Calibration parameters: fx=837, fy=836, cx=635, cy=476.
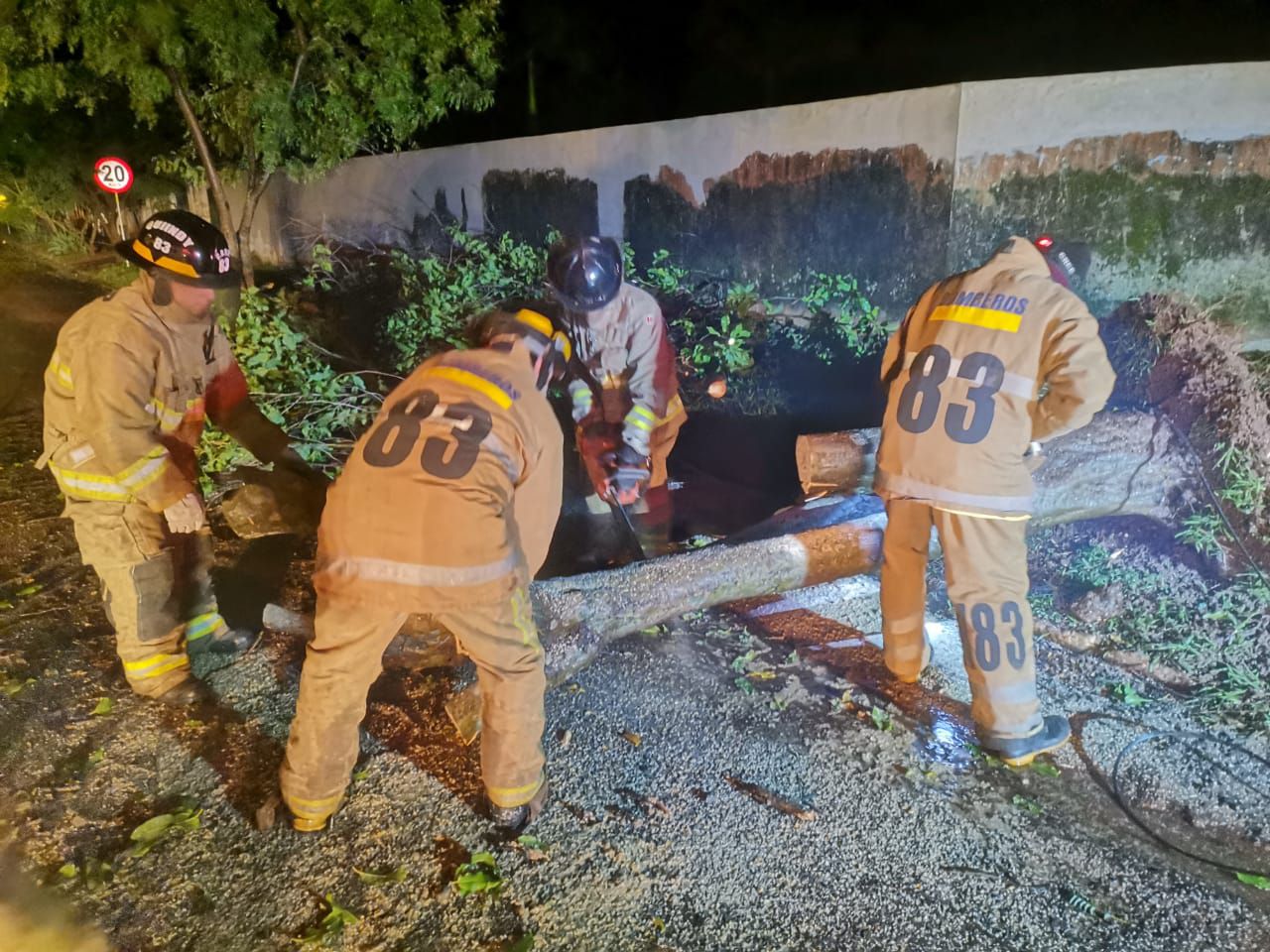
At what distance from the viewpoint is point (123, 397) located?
3.27 meters

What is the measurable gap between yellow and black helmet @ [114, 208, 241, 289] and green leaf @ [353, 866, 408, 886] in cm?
239

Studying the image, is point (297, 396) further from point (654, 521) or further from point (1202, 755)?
point (1202, 755)

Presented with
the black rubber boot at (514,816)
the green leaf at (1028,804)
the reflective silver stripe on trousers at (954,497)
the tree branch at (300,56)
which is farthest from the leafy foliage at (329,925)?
the tree branch at (300,56)

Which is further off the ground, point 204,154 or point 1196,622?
point 204,154

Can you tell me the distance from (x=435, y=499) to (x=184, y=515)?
66.0 inches

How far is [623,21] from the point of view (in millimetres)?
16797

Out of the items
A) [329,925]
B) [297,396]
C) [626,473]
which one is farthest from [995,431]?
[297,396]

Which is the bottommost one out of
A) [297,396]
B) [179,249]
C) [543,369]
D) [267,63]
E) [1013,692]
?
[1013,692]

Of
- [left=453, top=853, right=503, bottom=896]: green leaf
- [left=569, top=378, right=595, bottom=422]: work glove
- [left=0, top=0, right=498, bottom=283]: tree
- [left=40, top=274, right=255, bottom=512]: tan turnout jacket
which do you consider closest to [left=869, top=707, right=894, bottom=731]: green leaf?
[left=453, top=853, right=503, bottom=896]: green leaf

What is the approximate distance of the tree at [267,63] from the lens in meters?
8.10

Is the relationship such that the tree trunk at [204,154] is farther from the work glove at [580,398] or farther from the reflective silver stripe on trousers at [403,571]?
the reflective silver stripe on trousers at [403,571]

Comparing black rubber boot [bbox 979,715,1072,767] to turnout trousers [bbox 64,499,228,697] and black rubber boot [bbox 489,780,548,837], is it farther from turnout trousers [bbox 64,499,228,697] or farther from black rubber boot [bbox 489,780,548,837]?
turnout trousers [bbox 64,499,228,697]

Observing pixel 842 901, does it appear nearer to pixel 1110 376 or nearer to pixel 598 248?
pixel 1110 376

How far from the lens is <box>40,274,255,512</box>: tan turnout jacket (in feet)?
10.7
